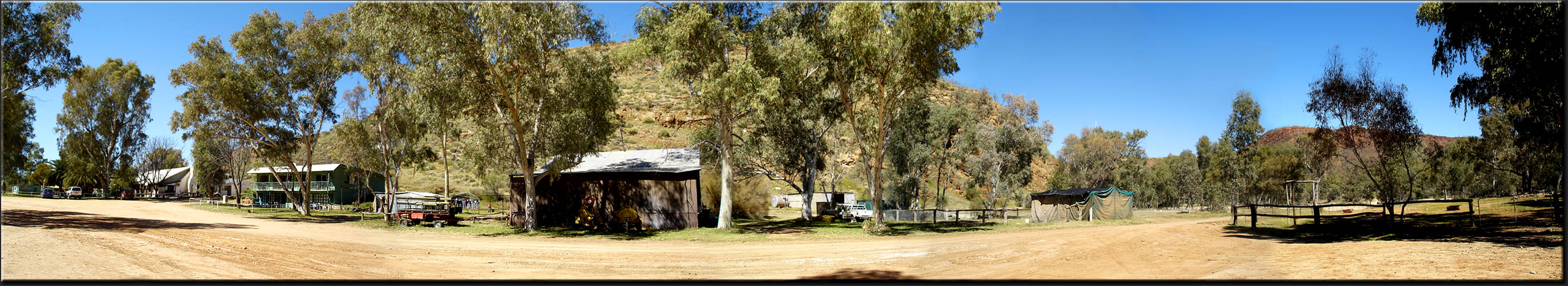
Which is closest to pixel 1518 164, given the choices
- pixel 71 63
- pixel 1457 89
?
pixel 1457 89

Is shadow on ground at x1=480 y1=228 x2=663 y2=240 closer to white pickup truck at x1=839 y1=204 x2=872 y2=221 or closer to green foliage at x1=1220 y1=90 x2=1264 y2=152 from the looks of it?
white pickup truck at x1=839 y1=204 x2=872 y2=221

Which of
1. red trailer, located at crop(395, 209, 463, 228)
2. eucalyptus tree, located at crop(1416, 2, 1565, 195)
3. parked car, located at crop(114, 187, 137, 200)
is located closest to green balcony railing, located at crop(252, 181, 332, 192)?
parked car, located at crop(114, 187, 137, 200)

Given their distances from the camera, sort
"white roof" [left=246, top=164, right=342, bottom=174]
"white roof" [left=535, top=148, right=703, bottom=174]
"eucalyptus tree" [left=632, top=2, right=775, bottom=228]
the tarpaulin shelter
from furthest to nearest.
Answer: "white roof" [left=246, top=164, right=342, bottom=174]
the tarpaulin shelter
"white roof" [left=535, top=148, right=703, bottom=174]
"eucalyptus tree" [left=632, top=2, right=775, bottom=228]

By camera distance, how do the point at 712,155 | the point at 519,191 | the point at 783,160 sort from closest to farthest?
the point at 519,191
the point at 712,155
the point at 783,160

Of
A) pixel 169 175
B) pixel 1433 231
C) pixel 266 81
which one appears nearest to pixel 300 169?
pixel 266 81

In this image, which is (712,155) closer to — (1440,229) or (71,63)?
(71,63)

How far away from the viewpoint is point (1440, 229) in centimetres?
1989

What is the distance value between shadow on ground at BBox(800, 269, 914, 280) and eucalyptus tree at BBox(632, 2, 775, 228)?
10.5m

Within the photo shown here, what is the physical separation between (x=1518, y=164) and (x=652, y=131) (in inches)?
2548

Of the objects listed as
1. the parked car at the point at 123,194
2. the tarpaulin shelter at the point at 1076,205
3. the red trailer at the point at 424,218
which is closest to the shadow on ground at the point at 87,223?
the red trailer at the point at 424,218

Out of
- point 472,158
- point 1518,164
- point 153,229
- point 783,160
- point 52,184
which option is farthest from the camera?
point 52,184

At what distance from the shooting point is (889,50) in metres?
21.8

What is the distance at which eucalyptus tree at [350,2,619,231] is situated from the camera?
67.9 feet

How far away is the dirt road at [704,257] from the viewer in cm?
1072
